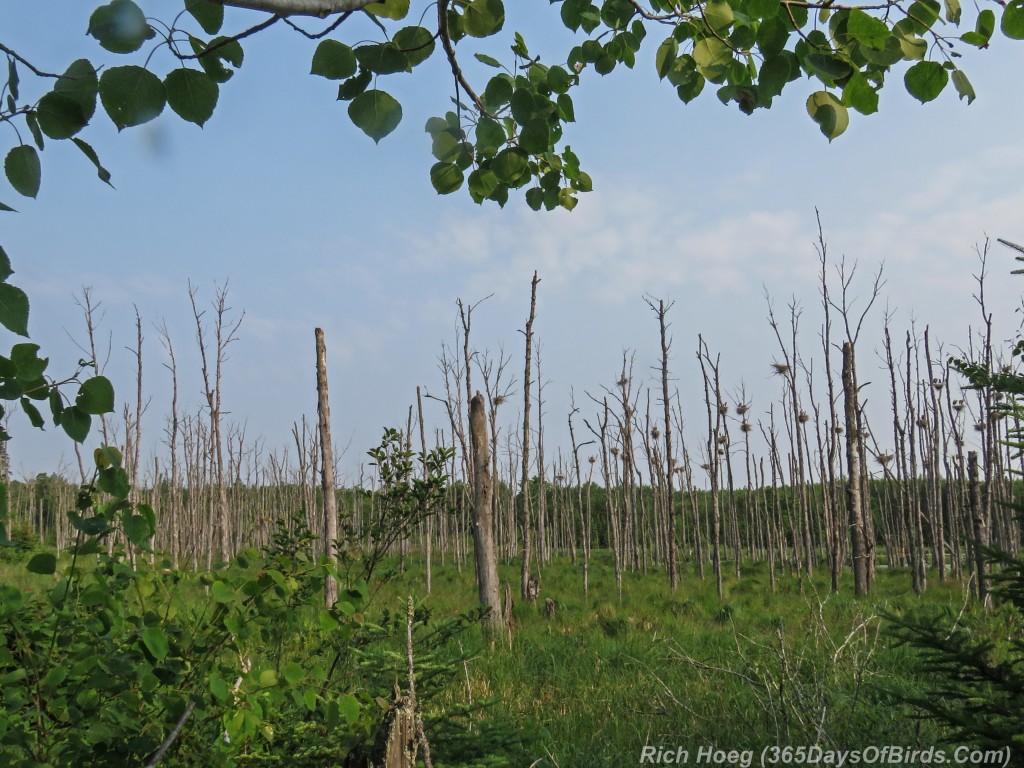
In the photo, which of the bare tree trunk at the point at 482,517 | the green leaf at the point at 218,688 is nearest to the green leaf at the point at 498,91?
the green leaf at the point at 218,688

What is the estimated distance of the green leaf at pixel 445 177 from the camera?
64.2 inches

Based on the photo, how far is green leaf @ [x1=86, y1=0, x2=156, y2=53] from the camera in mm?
946

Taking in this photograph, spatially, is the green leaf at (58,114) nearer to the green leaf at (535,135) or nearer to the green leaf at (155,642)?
the green leaf at (535,135)

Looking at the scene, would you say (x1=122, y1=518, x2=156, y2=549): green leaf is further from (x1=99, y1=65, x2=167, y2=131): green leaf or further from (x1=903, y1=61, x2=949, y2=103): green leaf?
(x1=903, y1=61, x2=949, y2=103): green leaf

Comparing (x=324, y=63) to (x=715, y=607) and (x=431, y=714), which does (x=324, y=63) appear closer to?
(x=431, y=714)

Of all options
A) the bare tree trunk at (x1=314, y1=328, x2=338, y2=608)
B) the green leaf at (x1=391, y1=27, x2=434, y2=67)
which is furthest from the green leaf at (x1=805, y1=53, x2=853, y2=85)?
the bare tree trunk at (x1=314, y1=328, x2=338, y2=608)

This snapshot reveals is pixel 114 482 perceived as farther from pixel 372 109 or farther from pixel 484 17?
pixel 484 17

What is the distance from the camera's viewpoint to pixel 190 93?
1.02 metres

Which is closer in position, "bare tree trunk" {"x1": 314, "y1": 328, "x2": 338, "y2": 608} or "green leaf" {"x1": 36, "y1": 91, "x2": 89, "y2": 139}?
"green leaf" {"x1": 36, "y1": 91, "x2": 89, "y2": 139}

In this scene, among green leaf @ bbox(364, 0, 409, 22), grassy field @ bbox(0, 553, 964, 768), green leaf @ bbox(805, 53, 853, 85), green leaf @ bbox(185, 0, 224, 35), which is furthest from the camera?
grassy field @ bbox(0, 553, 964, 768)

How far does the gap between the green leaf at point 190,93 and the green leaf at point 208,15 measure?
7.0 inches

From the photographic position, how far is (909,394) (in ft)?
46.5

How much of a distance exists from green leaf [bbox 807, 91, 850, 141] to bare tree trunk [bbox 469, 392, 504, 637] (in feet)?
23.1

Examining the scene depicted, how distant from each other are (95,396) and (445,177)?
0.88m
